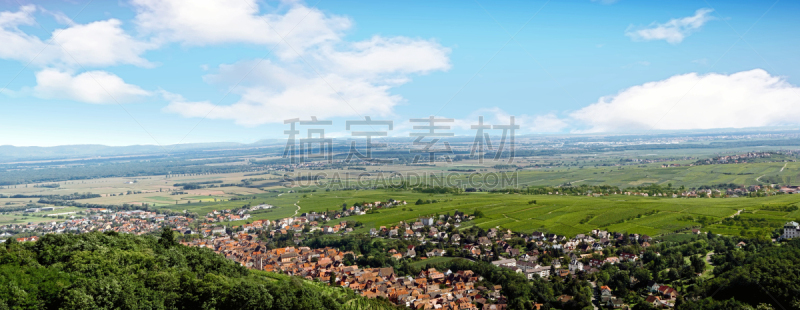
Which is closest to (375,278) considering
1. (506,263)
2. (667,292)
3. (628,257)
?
(506,263)

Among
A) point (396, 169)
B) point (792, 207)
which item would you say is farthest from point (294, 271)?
point (396, 169)

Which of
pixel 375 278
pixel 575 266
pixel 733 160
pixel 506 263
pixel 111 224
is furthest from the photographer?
pixel 733 160

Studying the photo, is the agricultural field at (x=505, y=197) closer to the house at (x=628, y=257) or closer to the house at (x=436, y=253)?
the house at (x=628, y=257)

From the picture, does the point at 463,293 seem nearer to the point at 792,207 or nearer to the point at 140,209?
the point at 792,207

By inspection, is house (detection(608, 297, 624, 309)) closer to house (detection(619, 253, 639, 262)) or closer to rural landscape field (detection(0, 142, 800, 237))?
house (detection(619, 253, 639, 262))

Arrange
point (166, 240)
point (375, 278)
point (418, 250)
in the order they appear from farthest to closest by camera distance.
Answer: point (418, 250) < point (375, 278) < point (166, 240)

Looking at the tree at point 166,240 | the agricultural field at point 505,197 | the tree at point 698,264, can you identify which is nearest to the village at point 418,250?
the agricultural field at point 505,197

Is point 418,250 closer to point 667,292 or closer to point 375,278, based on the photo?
point 375,278
